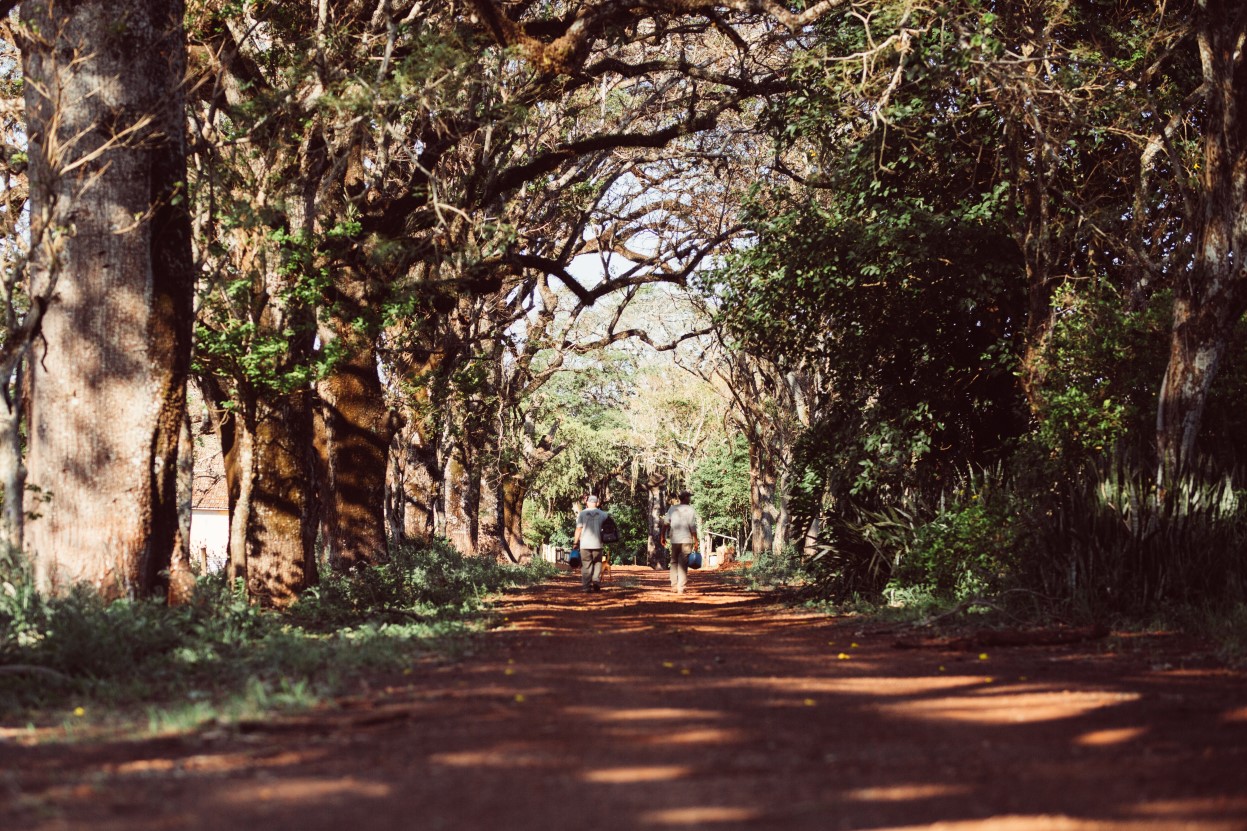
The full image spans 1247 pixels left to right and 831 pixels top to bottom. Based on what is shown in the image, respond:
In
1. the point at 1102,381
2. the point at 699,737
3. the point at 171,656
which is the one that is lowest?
the point at 699,737

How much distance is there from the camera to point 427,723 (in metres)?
6.36

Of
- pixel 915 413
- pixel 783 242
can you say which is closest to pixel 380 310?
pixel 783 242

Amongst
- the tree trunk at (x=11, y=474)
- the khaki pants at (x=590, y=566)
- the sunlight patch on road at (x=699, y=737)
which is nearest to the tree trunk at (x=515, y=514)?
the khaki pants at (x=590, y=566)

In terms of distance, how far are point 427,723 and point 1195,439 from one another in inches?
374

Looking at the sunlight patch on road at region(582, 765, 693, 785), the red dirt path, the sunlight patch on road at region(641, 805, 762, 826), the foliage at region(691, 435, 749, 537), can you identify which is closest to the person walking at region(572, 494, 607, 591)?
the red dirt path

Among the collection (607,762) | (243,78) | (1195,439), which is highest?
(243,78)

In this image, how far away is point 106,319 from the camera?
10.5 metres

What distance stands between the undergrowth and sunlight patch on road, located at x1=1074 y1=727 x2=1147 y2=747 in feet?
13.2

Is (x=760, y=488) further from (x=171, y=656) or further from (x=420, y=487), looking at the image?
(x=171, y=656)

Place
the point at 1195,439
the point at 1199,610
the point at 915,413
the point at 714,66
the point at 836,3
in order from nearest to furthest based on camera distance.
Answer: the point at 1199,610, the point at 1195,439, the point at 836,3, the point at 915,413, the point at 714,66

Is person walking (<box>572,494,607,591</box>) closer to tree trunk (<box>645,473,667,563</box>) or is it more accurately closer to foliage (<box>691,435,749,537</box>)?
tree trunk (<box>645,473,667,563</box>)

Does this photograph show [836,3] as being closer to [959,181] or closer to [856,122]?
[856,122]

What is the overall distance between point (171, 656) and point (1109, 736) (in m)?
6.20

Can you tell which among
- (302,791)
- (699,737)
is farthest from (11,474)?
(699,737)
